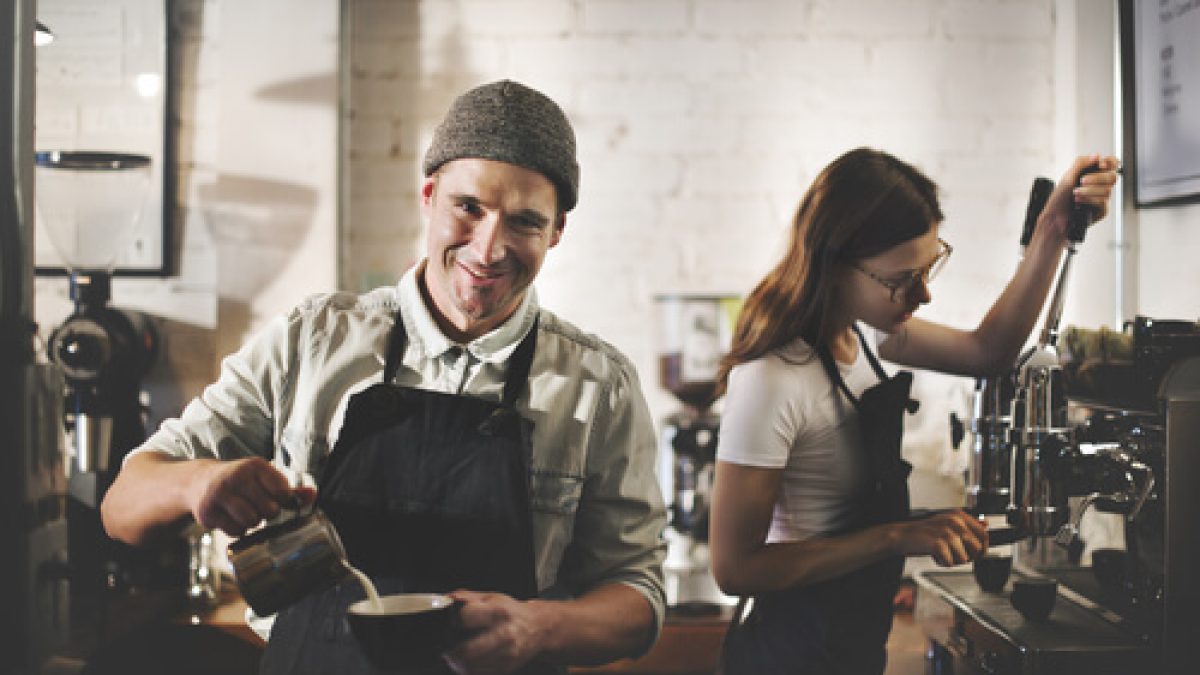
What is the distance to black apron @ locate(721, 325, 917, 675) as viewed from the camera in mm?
1608

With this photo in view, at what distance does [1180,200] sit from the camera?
6.00 feet

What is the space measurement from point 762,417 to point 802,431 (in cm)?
7

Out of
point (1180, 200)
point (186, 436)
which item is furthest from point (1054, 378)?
point (186, 436)

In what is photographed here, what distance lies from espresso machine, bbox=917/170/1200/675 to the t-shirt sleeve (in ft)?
0.95

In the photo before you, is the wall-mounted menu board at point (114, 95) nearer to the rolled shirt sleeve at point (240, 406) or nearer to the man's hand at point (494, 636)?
the rolled shirt sleeve at point (240, 406)

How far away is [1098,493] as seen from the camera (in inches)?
59.3

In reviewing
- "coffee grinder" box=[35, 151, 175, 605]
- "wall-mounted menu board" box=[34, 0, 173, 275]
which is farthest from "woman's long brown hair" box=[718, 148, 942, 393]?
"wall-mounted menu board" box=[34, 0, 173, 275]

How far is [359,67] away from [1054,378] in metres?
1.82

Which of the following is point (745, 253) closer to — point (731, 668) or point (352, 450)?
point (731, 668)

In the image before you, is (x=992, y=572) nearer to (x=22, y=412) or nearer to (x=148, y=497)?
(x=148, y=497)

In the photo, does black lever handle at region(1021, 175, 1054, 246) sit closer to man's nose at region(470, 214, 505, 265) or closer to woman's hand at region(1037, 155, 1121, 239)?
woman's hand at region(1037, 155, 1121, 239)

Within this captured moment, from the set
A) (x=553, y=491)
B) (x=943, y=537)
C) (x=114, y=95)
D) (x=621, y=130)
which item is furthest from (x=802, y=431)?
(x=114, y=95)

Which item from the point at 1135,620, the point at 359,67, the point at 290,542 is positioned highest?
the point at 359,67

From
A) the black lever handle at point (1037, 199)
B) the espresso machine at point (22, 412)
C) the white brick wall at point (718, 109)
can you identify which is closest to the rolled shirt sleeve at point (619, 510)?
the espresso machine at point (22, 412)
